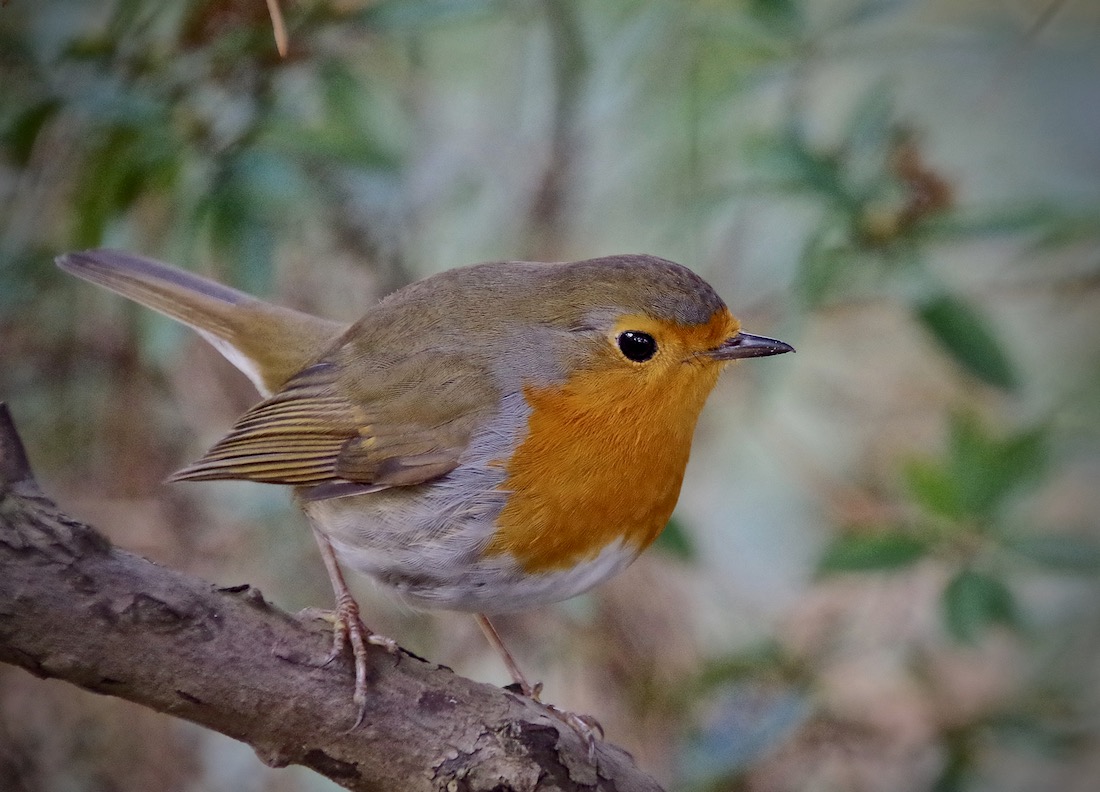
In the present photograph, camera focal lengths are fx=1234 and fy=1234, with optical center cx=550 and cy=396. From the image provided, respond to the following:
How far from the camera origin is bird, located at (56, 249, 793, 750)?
2242 millimetres

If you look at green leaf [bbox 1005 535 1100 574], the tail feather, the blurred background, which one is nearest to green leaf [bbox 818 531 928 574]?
the blurred background

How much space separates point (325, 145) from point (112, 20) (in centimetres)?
59

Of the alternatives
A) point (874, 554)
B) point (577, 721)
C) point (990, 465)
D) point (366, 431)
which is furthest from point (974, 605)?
point (366, 431)

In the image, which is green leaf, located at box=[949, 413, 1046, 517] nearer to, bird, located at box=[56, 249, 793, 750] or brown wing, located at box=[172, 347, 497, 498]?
bird, located at box=[56, 249, 793, 750]

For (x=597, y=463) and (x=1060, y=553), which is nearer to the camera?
(x=597, y=463)

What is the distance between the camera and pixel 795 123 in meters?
3.28

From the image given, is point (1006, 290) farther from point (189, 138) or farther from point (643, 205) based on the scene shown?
point (189, 138)

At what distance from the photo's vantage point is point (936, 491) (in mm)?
3207

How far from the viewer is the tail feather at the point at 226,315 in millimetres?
2816

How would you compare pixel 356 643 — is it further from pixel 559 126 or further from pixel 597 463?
pixel 559 126

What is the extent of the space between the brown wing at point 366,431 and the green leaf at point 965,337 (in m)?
1.40

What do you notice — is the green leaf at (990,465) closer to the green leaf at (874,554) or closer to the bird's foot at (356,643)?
the green leaf at (874,554)

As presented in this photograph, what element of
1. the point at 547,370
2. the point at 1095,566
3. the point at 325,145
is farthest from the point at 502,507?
the point at 1095,566

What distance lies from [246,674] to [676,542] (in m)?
1.56
